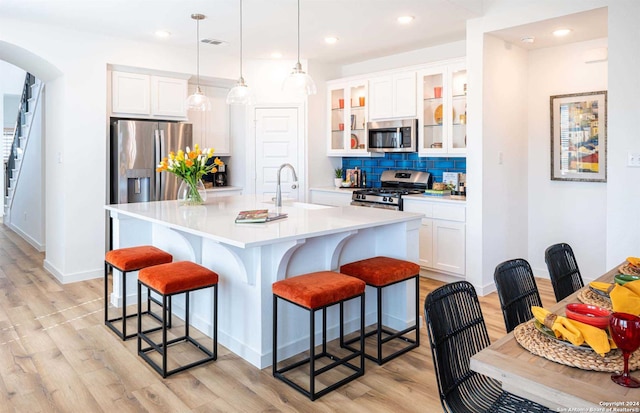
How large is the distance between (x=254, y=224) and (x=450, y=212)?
7.99 ft

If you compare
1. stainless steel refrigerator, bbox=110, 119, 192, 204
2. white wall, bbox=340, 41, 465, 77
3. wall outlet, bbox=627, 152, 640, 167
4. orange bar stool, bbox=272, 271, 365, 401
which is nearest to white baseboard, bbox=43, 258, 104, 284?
stainless steel refrigerator, bbox=110, 119, 192, 204

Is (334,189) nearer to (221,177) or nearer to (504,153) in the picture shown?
(221,177)

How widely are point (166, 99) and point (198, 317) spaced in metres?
3.00

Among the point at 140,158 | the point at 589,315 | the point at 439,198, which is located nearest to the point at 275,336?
the point at 589,315

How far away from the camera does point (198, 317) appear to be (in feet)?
11.5

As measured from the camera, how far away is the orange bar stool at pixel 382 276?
2910 mm

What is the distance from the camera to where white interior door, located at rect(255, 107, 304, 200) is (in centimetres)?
615

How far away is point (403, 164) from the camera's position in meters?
5.86

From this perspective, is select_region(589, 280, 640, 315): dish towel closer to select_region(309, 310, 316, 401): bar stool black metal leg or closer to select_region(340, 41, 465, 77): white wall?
select_region(309, 310, 316, 401): bar stool black metal leg

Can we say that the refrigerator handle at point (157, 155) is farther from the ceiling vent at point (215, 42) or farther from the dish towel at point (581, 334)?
the dish towel at point (581, 334)

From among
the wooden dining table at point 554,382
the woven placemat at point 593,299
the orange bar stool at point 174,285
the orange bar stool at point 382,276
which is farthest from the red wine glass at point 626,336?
the orange bar stool at point 174,285

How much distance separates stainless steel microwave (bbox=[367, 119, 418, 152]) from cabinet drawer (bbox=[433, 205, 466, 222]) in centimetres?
84

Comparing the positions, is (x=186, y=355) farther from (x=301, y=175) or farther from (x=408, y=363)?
(x=301, y=175)

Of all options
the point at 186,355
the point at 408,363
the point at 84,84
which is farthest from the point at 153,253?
the point at 84,84
